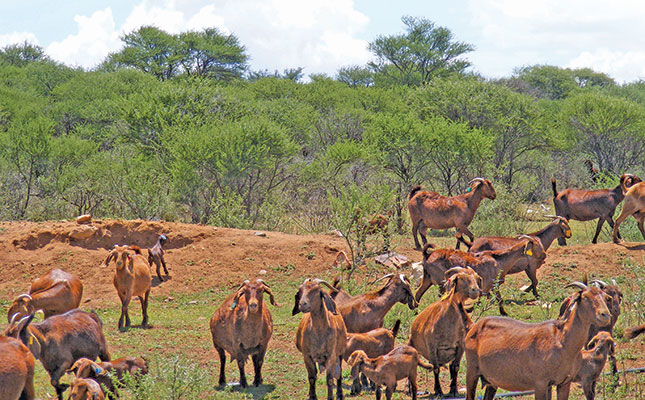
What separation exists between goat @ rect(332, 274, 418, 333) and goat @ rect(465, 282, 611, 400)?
3.04 metres

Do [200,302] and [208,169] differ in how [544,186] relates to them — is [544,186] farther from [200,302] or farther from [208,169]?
[200,302]

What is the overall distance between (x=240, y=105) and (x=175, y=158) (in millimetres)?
6983

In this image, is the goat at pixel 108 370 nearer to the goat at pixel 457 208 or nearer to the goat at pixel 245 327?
the goat at pixel 245 327

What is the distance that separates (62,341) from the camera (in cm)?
932

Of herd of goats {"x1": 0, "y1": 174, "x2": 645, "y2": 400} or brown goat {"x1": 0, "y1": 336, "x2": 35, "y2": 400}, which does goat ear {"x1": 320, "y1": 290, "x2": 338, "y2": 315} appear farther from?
brown goat {"x1": 0, "y1": 336, "x2": 35, "y2": 400}

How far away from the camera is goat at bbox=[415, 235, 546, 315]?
13.6 meters

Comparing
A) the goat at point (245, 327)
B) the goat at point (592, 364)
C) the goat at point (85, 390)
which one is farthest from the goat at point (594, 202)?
the goat at point (85, 390)

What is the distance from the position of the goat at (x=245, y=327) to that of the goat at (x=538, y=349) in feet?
9.67

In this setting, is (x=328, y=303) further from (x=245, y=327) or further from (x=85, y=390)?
(x=85, y=390)

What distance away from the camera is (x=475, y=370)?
8.40 metres

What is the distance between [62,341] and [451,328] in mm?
4713

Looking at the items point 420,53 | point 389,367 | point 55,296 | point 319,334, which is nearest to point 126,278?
point 55,296

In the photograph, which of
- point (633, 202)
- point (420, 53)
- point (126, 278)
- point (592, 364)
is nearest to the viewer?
point (592, 364)

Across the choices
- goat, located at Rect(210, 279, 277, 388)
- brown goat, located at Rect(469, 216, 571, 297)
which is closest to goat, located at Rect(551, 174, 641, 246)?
brown goat, located at Rect(469, 216, 571, 297)
